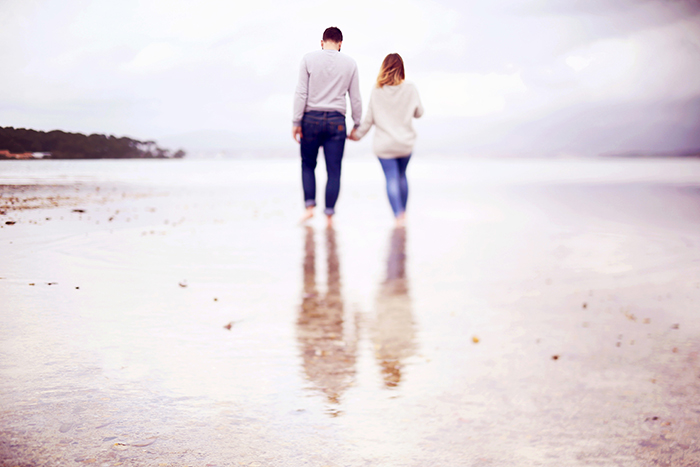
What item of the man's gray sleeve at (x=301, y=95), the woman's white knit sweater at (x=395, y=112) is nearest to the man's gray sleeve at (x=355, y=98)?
the man's gray sleeve at (x=301, y=95)

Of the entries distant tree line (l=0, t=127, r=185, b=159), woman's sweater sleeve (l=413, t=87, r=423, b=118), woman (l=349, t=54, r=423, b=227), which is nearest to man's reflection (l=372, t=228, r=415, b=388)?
woman (l=349, t=54, r=423, b=227)

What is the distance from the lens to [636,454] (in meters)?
2.09

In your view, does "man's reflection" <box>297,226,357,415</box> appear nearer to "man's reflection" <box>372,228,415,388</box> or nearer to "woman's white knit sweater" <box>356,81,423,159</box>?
"man's reflection" <box>372,228,415,388</box>

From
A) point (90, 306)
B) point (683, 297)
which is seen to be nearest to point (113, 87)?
point (90, 306)

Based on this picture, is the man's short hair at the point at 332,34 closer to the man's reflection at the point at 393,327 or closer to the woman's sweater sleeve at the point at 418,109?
the man's reflection at the point at 393,327

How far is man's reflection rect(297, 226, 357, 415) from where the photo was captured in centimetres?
259

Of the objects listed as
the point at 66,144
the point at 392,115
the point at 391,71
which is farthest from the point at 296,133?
the point at 66,144

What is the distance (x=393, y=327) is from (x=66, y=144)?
6.96ft

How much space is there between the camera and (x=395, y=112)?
581 cm

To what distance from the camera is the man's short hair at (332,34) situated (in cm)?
280

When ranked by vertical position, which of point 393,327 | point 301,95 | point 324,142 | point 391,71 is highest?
point 391,71

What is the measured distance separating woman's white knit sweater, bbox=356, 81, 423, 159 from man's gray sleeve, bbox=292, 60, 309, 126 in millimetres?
1343

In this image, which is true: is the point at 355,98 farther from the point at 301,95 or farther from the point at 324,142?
the point at 324,142

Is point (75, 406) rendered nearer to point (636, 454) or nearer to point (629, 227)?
point (636, 454)
